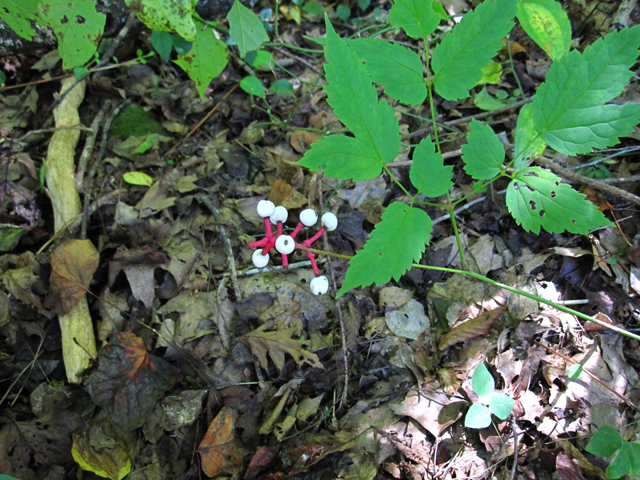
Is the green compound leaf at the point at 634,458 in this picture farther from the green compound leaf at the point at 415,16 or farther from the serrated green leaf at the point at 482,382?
the green compound leaf at the point at 415,16

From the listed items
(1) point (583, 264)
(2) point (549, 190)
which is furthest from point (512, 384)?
(2) point (549, 190)

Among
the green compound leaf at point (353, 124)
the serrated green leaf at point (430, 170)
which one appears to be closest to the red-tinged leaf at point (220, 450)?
the green compound leaf at point (353, 124)

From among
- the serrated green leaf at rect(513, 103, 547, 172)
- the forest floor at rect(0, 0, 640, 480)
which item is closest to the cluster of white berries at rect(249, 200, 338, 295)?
the forest floor at rect(0, 0, 640, 480)

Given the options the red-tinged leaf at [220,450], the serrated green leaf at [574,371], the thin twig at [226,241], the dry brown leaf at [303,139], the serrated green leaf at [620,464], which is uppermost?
the dry brown leaf at [303,139]

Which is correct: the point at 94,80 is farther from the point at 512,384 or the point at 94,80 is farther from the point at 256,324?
the point at 512,384

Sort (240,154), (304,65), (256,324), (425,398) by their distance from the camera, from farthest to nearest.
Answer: (304,65), (240,154), (256,324), (425,398)

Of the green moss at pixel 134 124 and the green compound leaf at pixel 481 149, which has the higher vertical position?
the green compound leaf at pixel 481 149

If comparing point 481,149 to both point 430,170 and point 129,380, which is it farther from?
point 129,380
